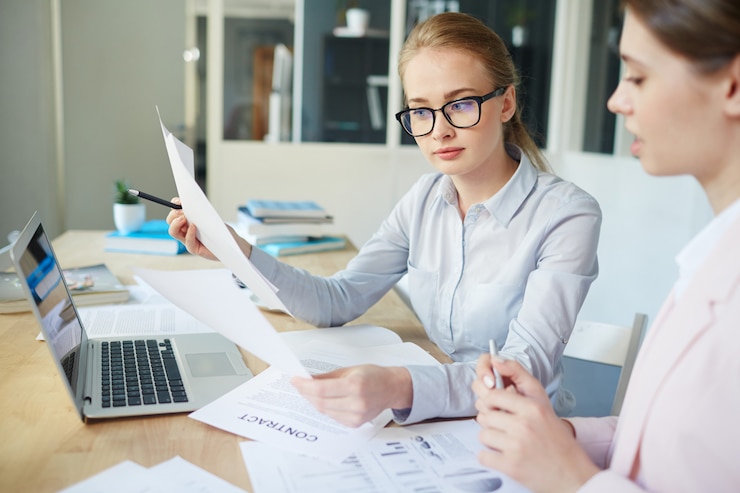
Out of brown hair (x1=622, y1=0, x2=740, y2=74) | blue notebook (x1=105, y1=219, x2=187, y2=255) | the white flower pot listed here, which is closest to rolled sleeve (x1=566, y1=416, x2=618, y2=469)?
brown hair (x1=622, y1=0, x2=740, y2=74)

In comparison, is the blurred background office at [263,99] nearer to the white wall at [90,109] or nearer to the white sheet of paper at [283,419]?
the white wall at [90,109]

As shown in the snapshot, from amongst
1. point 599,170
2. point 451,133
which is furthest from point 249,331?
point 599,170

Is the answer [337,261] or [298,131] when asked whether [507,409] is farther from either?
[298,131]

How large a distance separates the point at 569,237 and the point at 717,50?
611 mm

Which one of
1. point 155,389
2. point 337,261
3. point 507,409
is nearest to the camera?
point 507,409

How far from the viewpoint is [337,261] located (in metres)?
2.19

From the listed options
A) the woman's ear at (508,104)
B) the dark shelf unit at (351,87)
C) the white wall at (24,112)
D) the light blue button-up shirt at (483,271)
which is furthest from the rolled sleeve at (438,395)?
the white wall at (24,112)

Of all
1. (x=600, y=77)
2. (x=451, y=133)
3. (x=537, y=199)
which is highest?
(x=600, y=77)

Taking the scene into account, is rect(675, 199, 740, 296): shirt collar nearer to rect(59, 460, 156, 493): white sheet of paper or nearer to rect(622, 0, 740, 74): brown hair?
rect(622, 0, 740, 74): brown hair

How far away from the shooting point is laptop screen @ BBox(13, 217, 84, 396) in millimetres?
890

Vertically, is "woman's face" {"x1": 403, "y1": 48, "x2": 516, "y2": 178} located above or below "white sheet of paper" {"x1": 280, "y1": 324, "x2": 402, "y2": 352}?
above

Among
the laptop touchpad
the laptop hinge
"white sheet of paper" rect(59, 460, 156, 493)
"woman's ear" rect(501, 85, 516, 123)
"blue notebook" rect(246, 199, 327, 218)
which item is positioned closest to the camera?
"white sheet of paper" rect(59, 460, 156, 493)

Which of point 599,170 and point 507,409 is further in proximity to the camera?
point 599,170

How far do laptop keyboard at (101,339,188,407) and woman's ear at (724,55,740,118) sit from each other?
77cm
